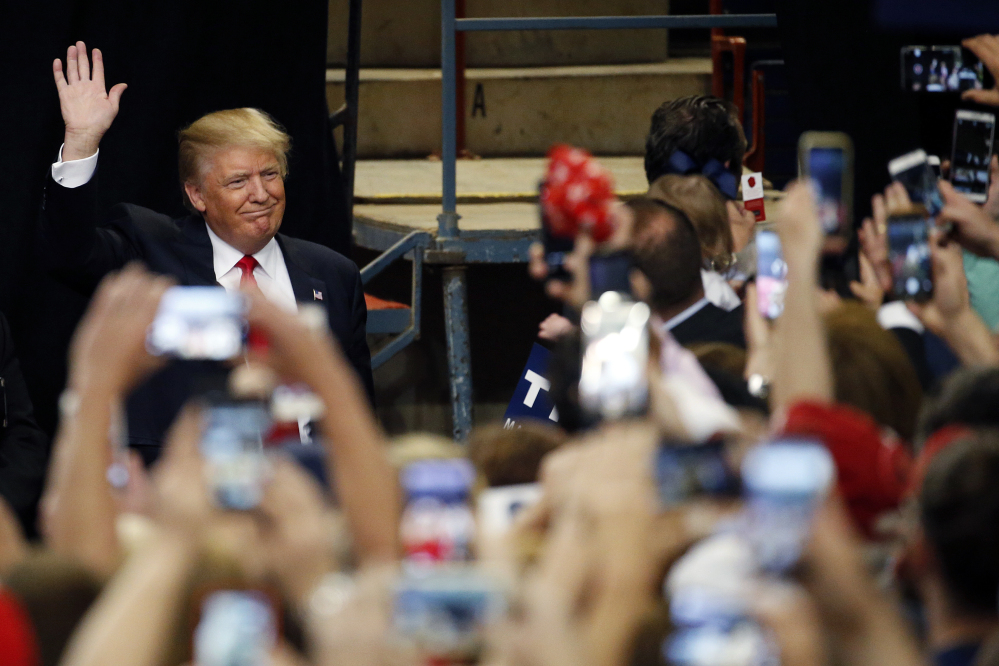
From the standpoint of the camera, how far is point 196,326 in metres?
1.56

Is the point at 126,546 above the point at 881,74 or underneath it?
underneath

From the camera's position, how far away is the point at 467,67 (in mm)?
6602

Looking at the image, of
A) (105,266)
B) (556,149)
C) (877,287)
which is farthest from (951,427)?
(105,266)

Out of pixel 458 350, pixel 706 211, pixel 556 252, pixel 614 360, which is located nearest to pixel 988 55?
pixel 706 211

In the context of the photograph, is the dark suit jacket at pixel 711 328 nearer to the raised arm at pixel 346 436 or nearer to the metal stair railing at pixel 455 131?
the raised arm at pixel 346 436

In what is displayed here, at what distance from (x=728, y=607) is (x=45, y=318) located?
291 centimetres

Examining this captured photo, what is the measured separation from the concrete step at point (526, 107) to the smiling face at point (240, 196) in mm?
3008

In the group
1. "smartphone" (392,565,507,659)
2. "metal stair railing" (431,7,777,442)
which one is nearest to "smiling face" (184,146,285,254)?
"metal stair railing" (431,7,777,442)

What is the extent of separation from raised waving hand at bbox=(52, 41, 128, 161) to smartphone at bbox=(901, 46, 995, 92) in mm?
1821

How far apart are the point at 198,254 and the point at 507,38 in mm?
3693

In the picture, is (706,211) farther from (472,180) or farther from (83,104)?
(472,180)

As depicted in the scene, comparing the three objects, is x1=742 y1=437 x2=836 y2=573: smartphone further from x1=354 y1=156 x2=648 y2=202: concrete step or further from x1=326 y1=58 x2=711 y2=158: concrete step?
x1=326 y1=58 x2=711 y2=158: concrete step

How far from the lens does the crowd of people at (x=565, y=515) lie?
1299 millimetres

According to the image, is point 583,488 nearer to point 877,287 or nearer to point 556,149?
point 556,149
